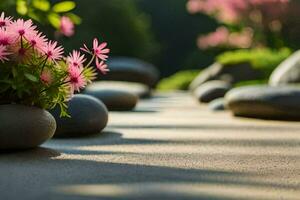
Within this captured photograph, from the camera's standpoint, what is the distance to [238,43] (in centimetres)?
1788

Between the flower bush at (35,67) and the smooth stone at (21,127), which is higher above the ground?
the flower bush at (35,67)

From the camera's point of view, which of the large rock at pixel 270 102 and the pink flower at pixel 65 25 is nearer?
the pink flower at pixel 65 25

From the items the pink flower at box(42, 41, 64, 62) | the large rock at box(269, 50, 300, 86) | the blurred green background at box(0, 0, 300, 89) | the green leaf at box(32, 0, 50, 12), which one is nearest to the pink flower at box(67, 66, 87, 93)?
the pink flower at box(42, 41, 64, 62)

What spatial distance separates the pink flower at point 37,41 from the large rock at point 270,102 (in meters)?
3.52

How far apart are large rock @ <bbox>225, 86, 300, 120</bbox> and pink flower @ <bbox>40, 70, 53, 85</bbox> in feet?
11.2

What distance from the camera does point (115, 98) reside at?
8711 mm

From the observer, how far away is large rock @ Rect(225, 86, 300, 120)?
659 cm

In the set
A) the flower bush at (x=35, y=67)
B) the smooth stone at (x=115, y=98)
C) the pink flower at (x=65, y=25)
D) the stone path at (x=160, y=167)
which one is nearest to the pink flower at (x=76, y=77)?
the flower bush at (x=35, y=67)

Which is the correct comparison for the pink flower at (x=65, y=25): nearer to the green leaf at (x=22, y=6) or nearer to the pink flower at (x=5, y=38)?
the green leaf at (x=22, y=6)

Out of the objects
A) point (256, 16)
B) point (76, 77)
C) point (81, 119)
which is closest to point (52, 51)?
point (76, 77)

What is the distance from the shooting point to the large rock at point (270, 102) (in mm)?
6586

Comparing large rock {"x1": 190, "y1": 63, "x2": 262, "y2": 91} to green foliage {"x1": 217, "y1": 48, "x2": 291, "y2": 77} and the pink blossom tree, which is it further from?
the pink blossom tree

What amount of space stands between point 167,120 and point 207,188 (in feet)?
13.8

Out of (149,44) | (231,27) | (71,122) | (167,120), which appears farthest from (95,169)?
(149,44)
